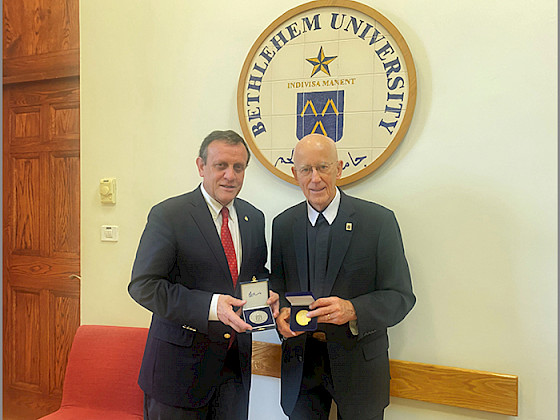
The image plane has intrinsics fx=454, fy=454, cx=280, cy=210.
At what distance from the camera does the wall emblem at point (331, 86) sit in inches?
72.8

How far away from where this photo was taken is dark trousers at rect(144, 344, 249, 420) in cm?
167

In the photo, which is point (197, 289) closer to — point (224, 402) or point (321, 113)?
point (224, 402)

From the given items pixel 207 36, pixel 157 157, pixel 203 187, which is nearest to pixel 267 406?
pixel 203 187

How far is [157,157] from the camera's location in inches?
89.6

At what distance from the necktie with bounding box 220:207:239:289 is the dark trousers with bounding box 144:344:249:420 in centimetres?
29

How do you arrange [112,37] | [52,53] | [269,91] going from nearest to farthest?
[269,91] < [112,37] < [52,53]

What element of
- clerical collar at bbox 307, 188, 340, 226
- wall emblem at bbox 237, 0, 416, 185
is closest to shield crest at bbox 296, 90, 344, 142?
wall emblem at bbox 237, 0, 416, 185

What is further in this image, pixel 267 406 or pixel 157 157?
pixel 157 157

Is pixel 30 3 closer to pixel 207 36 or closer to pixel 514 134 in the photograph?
pixel 207 36

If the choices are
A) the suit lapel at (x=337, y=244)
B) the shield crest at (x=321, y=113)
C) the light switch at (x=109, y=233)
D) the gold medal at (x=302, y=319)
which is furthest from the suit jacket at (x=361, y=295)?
the light switch at (x=109, y=233)

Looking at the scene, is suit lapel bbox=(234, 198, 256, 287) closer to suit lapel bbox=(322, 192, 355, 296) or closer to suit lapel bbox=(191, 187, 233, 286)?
suit lapel bbox=(191, 187, 233, 286)

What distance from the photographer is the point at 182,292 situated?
1.63 meters

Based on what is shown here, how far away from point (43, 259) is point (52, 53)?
1.32m

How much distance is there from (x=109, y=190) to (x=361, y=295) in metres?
1.45
